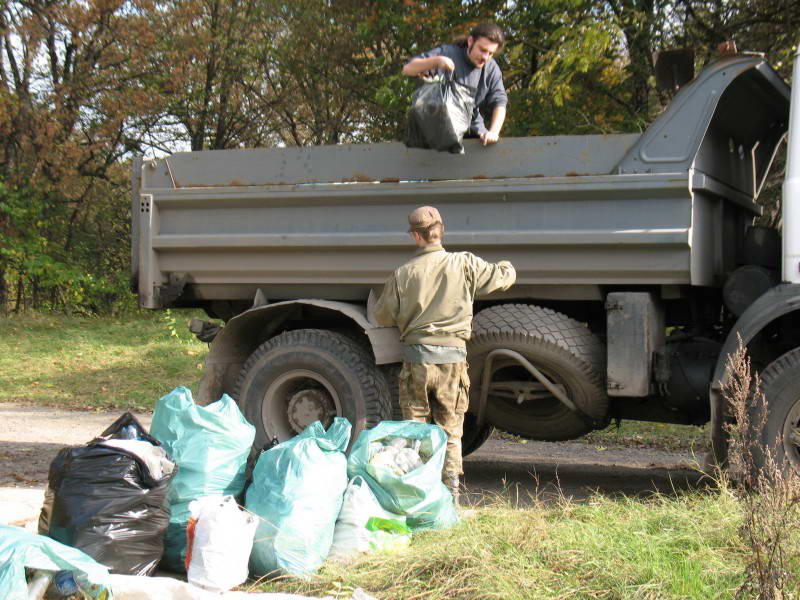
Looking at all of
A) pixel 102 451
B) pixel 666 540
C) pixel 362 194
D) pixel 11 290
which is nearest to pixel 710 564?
pixel 666 540

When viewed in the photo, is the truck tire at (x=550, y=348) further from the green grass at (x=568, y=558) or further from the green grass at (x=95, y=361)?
the green grass at (x=95, y=361)

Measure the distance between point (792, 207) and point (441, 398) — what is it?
6.50ft

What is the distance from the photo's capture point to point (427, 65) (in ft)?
17.2

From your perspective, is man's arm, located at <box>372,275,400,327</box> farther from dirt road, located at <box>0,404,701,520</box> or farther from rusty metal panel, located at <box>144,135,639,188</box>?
dirt road, located at <box>0,404,701,520</box>

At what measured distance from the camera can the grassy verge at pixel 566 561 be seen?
3285 mm

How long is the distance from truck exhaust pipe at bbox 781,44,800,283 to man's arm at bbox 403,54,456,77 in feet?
5.97

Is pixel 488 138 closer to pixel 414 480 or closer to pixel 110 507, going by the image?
pixel 414 480

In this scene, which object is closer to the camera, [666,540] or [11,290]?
[666,540]

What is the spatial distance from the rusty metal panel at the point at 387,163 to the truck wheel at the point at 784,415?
1.39 meters

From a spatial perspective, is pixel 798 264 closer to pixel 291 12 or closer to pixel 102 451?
pixel 102 451

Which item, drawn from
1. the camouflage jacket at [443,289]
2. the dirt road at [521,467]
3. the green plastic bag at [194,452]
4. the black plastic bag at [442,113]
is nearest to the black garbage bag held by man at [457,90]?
the black plastic bag at [442,113]

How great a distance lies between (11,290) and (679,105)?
18.6 m

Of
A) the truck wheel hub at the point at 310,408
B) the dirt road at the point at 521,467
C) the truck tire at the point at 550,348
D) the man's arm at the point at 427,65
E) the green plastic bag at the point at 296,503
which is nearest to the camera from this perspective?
the green plastic bag at the point at 296,503

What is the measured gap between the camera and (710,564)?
11.1ft
